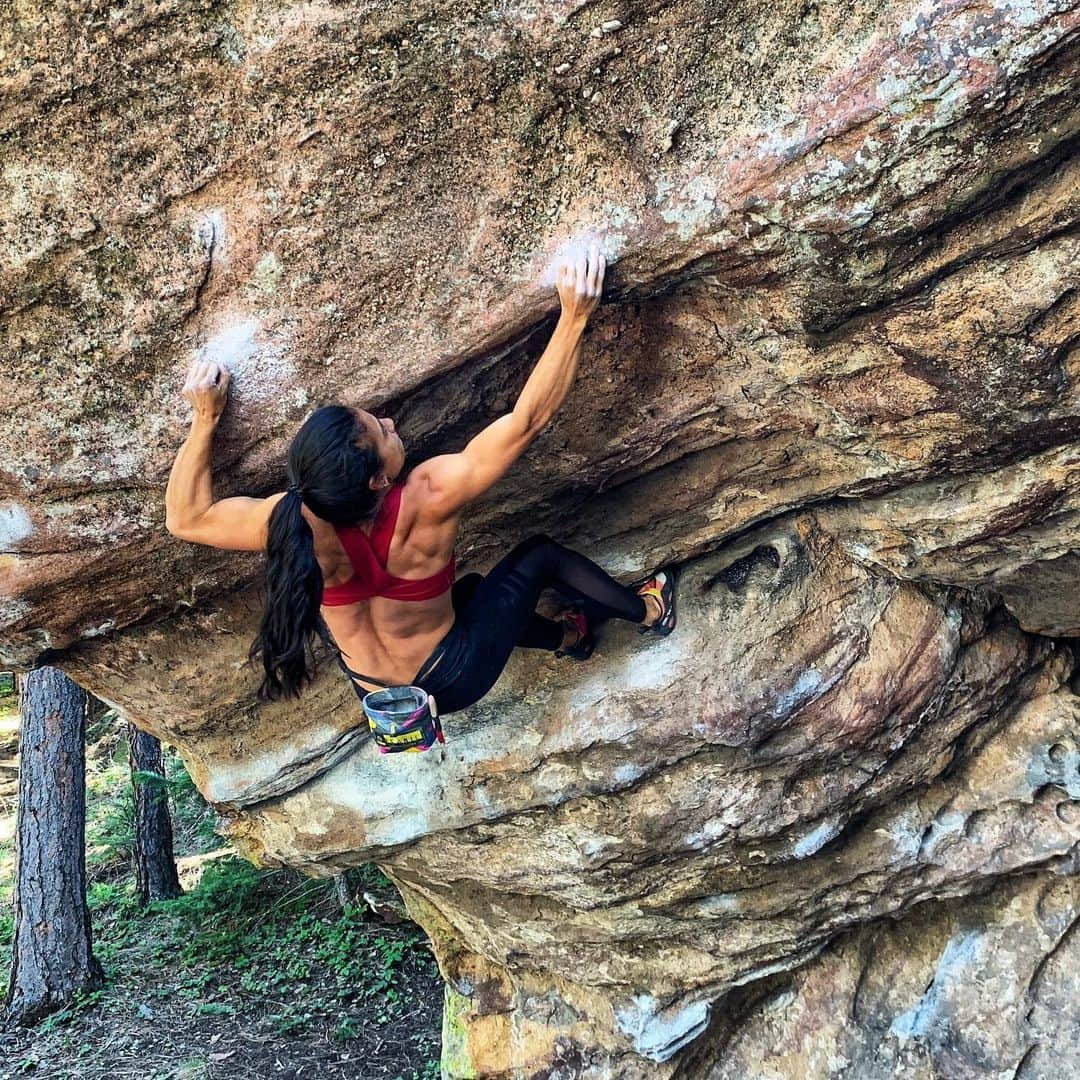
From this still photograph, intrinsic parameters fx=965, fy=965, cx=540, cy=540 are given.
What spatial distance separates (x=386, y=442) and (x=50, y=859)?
696 centimetres

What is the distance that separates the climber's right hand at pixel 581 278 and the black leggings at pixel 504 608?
1286 millimetres

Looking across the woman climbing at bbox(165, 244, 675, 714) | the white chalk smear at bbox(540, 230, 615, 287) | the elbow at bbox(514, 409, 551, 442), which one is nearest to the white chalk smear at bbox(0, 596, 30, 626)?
the woman climbing at bbox(165, 244, 675, 714)

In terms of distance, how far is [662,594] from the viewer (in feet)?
14.9

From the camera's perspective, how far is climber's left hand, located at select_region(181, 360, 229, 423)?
334 cm

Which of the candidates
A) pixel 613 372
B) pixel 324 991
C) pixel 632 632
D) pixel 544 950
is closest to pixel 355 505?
pixel 613 372

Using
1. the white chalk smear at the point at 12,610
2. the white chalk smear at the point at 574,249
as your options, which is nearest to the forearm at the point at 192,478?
the white chalk smear at the point at 12,610

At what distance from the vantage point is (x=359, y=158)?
310 cm

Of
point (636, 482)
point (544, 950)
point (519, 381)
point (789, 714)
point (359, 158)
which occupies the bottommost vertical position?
point (544, 950)

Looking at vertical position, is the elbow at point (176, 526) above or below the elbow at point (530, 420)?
above

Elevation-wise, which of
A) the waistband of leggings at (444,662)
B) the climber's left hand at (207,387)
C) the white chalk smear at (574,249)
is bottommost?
the waistband of leggings at (444,662)

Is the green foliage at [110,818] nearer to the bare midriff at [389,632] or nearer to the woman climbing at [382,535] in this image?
the bare midriff at [389,632]

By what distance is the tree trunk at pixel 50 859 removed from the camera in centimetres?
815

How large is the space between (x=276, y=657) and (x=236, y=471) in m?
0.72

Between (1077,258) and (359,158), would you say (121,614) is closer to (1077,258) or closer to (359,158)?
(359,158)
